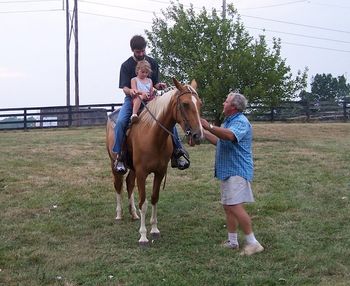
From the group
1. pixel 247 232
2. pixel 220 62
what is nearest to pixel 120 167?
pixel 247 232

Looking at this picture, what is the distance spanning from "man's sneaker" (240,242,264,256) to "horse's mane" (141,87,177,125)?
6.38ft

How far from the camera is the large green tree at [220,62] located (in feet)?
61.4

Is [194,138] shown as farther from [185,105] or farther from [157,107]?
[157,107]

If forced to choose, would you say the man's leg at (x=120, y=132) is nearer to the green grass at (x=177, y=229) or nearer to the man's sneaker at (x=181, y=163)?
the man's sneaker at (x=181, y=163)

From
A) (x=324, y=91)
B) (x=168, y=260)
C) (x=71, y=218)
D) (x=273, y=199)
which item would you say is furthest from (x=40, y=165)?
(x=324, y=91)

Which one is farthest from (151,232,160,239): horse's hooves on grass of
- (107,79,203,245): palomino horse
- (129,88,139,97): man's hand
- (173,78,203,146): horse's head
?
(129,88,139,97): man's hand

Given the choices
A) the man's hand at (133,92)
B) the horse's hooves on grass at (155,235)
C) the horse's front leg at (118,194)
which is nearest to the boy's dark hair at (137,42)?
the man's hand at (133,92)

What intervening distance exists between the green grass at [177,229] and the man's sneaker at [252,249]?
0.12 m

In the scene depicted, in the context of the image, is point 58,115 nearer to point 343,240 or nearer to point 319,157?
point 319,157

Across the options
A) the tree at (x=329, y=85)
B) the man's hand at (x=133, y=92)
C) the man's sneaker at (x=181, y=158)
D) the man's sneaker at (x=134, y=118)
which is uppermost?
the tree at (x=329, y=85)

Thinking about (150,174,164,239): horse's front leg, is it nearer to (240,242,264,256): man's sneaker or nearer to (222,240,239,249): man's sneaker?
(222,240,239,249): man's sneaker

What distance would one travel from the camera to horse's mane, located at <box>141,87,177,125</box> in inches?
254

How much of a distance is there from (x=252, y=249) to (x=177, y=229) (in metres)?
1.50

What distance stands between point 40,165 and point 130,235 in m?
6.65
